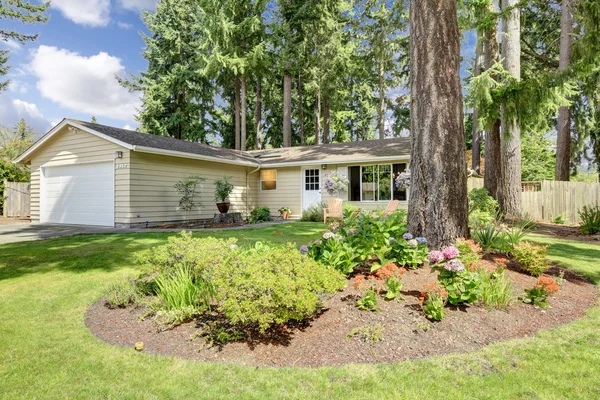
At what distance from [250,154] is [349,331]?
14894 mm

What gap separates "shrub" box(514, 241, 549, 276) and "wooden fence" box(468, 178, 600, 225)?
7.90 metres

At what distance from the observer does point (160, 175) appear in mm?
11031

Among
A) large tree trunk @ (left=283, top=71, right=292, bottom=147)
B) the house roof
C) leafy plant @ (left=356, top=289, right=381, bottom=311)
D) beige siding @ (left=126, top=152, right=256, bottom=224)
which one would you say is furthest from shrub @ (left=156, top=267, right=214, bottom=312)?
large tree trunk @ (left=283, top=71, right=292, bottom=147)

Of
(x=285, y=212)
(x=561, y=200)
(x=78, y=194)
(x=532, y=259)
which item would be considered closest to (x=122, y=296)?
(x=532, y=259)

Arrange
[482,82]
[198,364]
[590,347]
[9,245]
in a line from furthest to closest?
[482,82] < [9,245] < [590,347] < [198,364]

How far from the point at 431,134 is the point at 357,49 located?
21.0 metres

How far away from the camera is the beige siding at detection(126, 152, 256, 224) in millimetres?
10289

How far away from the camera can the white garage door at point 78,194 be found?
10625 millimetres

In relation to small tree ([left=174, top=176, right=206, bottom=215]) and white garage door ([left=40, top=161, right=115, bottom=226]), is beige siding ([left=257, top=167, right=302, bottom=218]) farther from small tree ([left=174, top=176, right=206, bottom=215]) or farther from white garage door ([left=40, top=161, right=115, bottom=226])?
white garage door ([left=40, top=161, right=115, bottom=226])

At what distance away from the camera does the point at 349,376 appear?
2.12 metres

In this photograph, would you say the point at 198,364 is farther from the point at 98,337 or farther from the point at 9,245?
the point at 9,245

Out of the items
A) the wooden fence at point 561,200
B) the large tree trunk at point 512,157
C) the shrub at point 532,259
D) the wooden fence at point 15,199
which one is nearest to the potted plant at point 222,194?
the large tree trunk at point 512,157

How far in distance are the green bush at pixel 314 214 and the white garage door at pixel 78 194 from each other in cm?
658

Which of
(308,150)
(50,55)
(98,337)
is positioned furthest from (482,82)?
(50,55)
